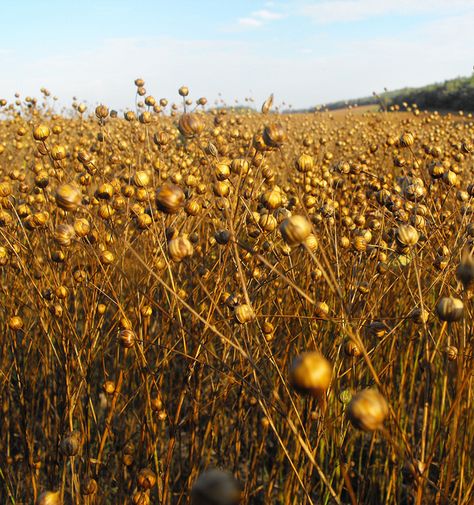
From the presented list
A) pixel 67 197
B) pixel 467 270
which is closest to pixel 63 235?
pixel 67 197

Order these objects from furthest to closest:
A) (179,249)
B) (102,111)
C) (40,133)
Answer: (102,111)
(40,133)
(179,249)

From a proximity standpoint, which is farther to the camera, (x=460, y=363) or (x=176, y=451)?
(x=176, y=451)

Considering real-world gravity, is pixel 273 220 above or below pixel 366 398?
above

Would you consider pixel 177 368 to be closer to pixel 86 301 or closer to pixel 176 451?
pixel 176 451

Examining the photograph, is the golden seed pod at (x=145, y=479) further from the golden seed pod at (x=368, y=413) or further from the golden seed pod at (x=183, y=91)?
the golden seed pod at (x=183, y=91)

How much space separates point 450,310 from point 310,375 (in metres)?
0.38

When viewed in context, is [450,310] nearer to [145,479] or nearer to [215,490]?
[215,490]

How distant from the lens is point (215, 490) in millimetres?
614

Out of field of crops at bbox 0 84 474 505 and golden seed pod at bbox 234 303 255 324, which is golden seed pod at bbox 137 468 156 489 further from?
golden seed pod at bbox 234 303 255 324

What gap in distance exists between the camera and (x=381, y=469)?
2215 millimetres

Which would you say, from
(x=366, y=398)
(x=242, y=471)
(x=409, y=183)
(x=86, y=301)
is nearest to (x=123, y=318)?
(x=86, y=301)

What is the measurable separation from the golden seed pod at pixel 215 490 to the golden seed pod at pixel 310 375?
0.56 feet

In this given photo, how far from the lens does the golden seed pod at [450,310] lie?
3.05 feet

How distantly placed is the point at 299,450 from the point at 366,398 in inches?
39.5
